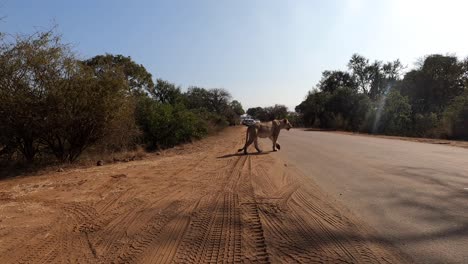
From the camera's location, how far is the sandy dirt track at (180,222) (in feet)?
14.8

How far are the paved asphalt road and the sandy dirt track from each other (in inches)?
14.8

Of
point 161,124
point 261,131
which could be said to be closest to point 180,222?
point 261,131

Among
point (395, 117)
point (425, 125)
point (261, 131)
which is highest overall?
point (395, 117)

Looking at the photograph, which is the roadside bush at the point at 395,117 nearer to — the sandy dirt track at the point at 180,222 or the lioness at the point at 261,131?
the lioness at the point at 261,131

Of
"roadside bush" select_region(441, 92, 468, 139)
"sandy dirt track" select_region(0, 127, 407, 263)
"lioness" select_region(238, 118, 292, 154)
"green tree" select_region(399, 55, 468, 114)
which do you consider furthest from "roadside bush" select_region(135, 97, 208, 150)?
"green tree" select_region(399, 55, 468, 114)

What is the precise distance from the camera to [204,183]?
28.8 ft

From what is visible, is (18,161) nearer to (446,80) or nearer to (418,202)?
(418,202)

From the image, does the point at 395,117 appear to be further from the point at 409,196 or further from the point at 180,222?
the point at 180,222

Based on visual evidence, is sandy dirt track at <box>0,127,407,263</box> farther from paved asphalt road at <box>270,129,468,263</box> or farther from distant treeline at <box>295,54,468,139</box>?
distant treeline at <box>295,54,468,139</box>

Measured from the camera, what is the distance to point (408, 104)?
38.5m

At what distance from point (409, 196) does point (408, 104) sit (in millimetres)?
34573

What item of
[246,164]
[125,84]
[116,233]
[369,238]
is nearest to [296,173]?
[246,164]

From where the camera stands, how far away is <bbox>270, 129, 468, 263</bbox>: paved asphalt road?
189 inches

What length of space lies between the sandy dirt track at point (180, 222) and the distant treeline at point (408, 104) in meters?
25.6
